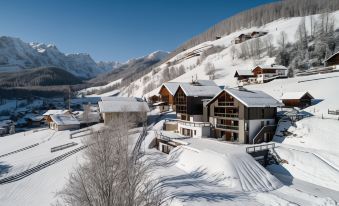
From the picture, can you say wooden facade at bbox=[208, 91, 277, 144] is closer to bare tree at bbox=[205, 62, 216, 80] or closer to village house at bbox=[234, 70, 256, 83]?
village house at bbox=[234, 70, 256, 83]

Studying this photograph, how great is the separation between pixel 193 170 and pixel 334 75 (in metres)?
43.1

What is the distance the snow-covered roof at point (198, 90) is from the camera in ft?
148

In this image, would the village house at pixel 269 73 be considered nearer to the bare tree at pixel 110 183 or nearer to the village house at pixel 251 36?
the bare tree at pixel 110 183

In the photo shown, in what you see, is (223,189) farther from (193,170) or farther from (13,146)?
(13,146)

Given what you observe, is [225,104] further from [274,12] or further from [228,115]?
[274,12]

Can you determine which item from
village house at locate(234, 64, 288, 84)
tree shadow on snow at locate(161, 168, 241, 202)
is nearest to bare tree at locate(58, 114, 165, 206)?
tree shadow on snow at locate(161, 168, 241, 202)

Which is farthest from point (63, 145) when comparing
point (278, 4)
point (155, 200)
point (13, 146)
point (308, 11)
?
point (278, 4)

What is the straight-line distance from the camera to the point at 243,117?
34.8m

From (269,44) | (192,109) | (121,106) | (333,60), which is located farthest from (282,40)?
(121,106)

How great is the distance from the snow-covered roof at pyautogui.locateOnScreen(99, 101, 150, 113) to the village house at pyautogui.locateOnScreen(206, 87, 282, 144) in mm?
19375

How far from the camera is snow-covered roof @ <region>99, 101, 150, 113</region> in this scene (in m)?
52.9

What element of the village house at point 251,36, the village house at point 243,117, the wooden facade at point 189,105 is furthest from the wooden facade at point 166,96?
the village house at point 251,36

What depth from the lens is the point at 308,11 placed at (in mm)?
150125

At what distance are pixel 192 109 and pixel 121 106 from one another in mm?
17588
